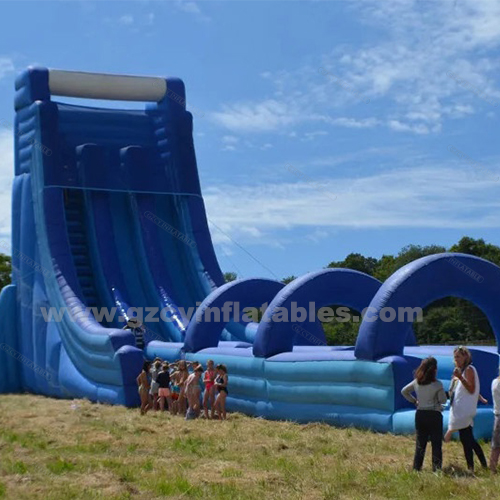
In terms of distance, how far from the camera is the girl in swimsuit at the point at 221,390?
10.0 metres

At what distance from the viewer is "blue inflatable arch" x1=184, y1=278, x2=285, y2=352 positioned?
468 inches

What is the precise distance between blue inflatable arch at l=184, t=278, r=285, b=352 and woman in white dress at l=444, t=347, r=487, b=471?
20.2ft

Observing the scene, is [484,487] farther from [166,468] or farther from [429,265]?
[429,265]

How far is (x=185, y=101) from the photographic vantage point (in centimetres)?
1666

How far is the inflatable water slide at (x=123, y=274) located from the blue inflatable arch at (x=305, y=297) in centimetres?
2

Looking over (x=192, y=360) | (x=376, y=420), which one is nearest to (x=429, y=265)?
(x=376, y=420)

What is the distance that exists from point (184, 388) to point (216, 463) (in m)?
Result: 3.99

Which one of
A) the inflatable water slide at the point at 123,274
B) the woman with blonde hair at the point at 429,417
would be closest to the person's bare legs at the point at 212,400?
the inflatable water slide at the point at 123,274

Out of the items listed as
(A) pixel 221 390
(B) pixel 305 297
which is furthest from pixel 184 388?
(B) pixel 305 297

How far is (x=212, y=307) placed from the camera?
11.9 m

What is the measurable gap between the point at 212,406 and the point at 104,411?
1.75m

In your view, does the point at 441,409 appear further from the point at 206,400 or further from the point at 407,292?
the point at 206,400

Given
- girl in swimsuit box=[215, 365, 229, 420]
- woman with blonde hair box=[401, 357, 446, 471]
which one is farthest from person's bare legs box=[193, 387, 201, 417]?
woman with blonde hair box=[401, 357, 446, 471]

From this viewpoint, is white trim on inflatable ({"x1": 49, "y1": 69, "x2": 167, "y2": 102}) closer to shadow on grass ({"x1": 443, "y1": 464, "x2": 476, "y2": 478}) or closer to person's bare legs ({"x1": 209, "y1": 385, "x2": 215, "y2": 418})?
person's bare legs ({"x1": 209, "y1": 385, "x2": 215, "y2": 418})
